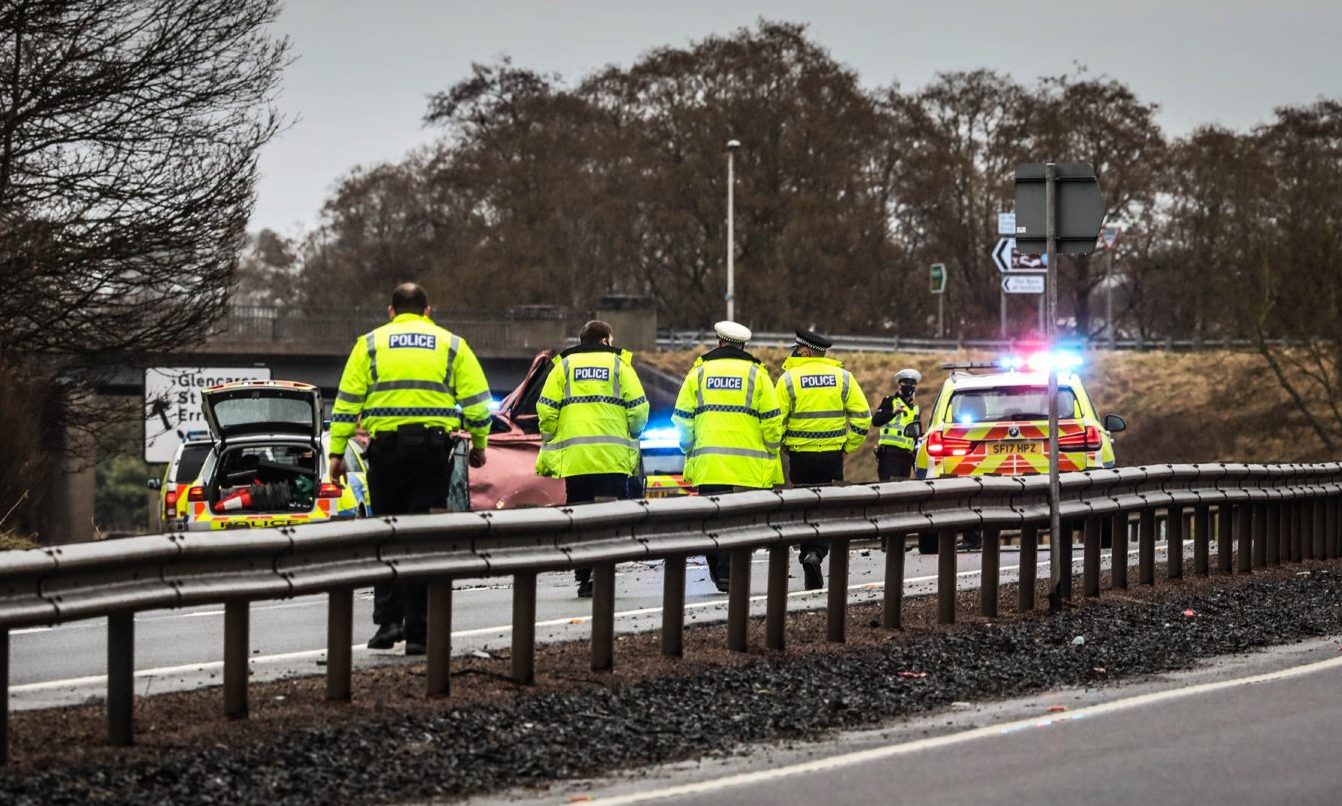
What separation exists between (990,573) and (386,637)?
4070mm

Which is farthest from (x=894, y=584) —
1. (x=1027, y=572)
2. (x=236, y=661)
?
(x=236, y=661)

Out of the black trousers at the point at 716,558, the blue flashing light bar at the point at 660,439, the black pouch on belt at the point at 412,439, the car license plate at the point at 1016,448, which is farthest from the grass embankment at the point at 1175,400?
the black pouch on belt at the point at 412,439

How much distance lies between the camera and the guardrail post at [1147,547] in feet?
54.7

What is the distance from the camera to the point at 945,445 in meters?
22.7

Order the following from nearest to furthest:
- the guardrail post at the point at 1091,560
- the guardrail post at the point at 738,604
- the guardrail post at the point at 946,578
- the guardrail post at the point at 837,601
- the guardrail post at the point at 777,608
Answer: the guardrail post at the point at 738,604 < the guardrail post at the point at 777,608 < the guardrail post at the point at 837,601 < the guardrail post at the point at 946,578 < the guardrail post at the point at 1091,560

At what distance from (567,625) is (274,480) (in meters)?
6.45

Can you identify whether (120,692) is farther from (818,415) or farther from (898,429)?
(898,429)

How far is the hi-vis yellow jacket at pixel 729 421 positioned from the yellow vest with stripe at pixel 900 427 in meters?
7.96

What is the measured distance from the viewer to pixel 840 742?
9539 mm

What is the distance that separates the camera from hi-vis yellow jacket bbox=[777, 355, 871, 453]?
54.9 feet

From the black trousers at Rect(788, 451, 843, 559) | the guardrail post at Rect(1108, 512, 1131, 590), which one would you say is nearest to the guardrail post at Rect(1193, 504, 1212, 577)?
the guardrail post at Rect(1108, 512, 1131, 590)

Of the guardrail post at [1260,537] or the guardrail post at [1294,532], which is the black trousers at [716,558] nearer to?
the guardrail post at [1260,537]

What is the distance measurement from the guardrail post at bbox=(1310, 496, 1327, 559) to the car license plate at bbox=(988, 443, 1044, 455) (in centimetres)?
259

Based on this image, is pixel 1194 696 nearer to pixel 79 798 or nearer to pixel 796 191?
pixel 79 798
